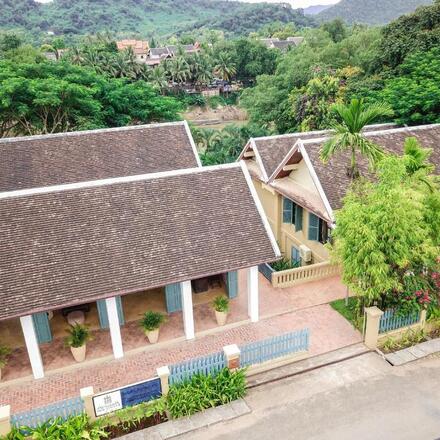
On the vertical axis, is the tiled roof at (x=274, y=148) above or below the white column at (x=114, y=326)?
above

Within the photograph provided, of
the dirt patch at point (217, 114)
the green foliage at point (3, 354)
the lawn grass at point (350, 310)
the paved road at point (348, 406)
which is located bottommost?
the dirt patch at point (217, 114)

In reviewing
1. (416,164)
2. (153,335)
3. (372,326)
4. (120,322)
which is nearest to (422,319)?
(372,326)

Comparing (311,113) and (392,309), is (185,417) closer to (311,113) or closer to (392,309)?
(392,309)

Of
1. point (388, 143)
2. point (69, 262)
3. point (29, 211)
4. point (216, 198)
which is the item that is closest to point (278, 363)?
point (216, 198)

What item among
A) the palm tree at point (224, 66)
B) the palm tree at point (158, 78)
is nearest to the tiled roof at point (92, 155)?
the palm tree at point (158, 78)

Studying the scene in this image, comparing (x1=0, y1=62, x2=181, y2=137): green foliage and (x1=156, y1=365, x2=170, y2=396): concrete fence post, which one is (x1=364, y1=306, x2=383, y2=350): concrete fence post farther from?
(x1=0, y1=62, x2=181, y2=137): green foliage

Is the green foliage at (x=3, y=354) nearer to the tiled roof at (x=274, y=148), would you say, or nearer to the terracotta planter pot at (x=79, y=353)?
the terracotta planter pot at (x=79, y=353)

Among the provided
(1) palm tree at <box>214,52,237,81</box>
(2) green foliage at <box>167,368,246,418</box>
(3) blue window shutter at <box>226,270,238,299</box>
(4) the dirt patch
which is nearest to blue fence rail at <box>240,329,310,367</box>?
(2) green foliage at <box>167,368,246,418</box>
